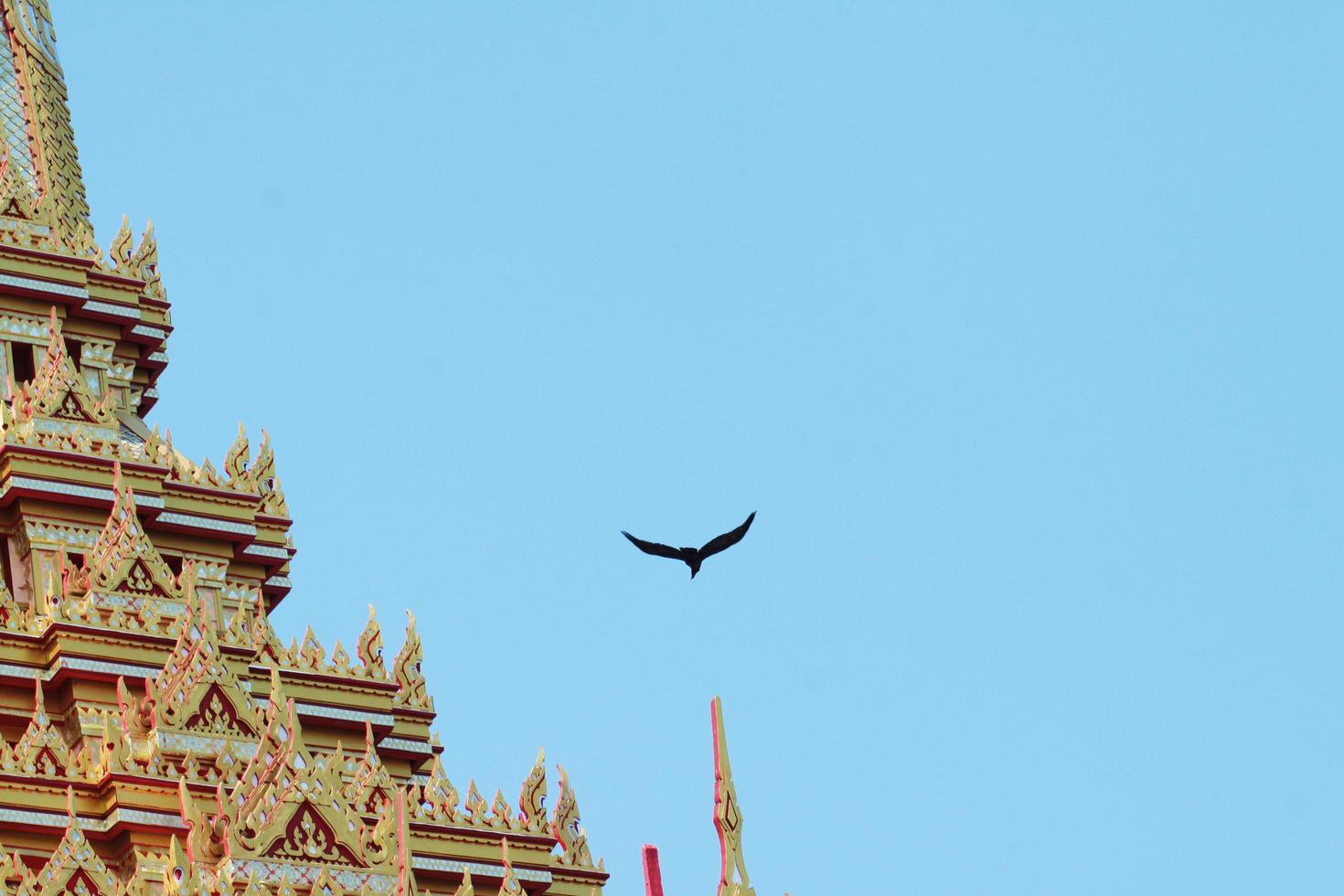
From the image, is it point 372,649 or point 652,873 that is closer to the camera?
point 652,873

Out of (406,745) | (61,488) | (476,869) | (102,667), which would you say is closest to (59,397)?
(61,488)

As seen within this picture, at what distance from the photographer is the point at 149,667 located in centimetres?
2922

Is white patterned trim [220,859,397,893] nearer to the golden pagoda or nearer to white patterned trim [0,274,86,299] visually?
the golden pagoda

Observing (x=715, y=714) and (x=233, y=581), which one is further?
(x=233, y=581)

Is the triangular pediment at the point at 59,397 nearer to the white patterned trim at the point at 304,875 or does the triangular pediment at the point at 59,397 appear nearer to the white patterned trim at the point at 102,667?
the white patterned trim at the point at 102,667

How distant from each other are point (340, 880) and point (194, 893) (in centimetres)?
155

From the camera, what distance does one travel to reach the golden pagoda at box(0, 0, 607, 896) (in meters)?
25.2

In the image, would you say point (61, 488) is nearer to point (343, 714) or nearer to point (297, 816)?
point (343, 714)

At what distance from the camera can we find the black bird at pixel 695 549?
75.6ft

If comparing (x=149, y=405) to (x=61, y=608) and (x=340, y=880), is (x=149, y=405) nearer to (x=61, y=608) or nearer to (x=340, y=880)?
(x=61, y=608)

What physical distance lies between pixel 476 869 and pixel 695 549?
9479 mm

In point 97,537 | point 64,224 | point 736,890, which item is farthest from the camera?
point 64,224

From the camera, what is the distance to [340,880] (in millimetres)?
24734

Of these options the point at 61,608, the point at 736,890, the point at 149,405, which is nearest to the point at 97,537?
the point at 61,608
